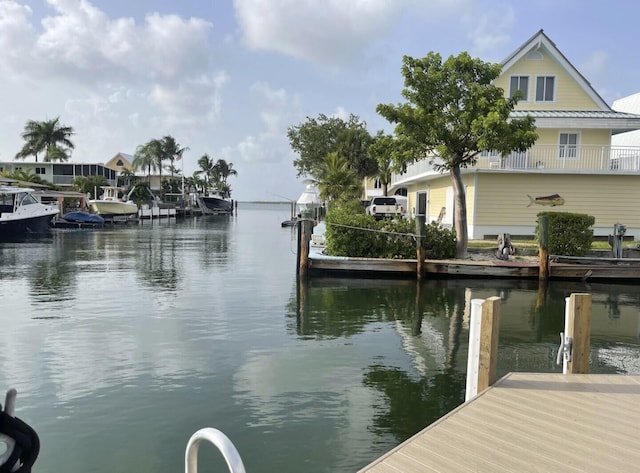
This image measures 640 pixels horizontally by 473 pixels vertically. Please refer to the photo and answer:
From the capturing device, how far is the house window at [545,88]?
2969 cm

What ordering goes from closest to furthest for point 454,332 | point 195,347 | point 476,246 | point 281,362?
point 281,362 → point 195,347 → point 454,332 → point 476,246

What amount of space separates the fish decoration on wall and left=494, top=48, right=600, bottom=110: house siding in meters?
5.11

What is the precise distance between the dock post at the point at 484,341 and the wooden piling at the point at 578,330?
126 cm

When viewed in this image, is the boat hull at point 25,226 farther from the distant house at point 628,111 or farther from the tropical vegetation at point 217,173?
the tropical vegetation at point 217,173

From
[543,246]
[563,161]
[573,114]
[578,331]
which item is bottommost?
[578,331]

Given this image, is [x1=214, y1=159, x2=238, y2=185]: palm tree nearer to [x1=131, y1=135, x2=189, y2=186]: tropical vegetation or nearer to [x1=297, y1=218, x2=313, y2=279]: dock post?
[x1=131, y1=135, x2=189, y2=186]: tropical vegetation

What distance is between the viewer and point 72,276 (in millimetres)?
19953

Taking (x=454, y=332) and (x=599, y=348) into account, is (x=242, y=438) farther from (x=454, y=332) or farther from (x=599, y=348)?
(x=599, y=348)

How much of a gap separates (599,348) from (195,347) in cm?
770

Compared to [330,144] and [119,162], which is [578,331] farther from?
[119,162]

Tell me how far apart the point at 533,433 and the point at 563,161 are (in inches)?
1006

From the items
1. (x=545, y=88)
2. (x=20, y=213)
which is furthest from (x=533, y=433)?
(x=20, y=213)

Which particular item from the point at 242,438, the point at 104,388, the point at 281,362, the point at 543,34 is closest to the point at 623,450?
the point at 242,438

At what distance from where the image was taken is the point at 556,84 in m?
29.6
